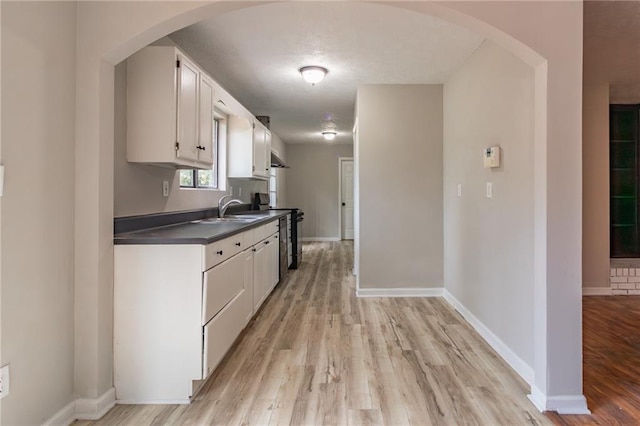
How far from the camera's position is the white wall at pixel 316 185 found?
29.3 feet

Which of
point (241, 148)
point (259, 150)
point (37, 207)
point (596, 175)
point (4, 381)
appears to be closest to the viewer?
point (4, 381)

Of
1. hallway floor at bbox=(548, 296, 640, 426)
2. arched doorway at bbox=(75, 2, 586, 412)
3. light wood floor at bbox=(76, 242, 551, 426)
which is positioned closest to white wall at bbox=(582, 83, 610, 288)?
hallway floor at bbox=(548, 296, 640, 426)

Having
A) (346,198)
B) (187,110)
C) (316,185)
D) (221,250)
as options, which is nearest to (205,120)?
(187,110)

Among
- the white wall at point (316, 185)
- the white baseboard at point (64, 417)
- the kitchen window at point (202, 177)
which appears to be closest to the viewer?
the white baseboard at point (64, 417)

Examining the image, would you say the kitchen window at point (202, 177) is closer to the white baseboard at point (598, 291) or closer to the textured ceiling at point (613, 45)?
→ the textured ceiling at point (613, 45)

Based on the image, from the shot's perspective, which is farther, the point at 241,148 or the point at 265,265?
the point at 241,148

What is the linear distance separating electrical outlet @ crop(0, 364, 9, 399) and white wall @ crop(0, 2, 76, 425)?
0.02 m

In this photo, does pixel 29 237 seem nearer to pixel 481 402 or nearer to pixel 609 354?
pixel 481 402

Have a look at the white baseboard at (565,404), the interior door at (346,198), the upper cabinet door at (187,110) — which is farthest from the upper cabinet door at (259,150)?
the interior door at (346,198)

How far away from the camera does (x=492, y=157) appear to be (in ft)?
8.11

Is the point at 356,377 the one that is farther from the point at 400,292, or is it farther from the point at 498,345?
the point at 400,292

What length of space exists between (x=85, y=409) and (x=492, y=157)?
2820 mm

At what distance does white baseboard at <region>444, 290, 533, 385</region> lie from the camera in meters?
2.09

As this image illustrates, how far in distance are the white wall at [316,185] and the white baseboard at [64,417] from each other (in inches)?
288
